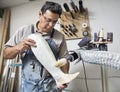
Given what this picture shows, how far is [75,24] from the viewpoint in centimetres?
259

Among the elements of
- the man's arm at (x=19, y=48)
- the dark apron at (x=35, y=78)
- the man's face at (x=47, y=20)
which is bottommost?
the dark apron at (x=35, y=78)

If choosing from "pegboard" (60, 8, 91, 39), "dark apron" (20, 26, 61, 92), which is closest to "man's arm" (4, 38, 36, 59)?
"dark apron" (20, 26, 61, 92)

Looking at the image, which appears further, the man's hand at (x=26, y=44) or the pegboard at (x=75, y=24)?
the pegboard at (x=75, y=24)

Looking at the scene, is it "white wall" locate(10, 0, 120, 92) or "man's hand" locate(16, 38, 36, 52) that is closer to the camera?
"man's hand" locate(16, 38, 36, 52)

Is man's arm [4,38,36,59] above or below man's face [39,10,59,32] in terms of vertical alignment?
below

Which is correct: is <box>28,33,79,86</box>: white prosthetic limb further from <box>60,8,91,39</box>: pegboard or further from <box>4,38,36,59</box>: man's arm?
<box>60,8,91,39</box>: pegboard

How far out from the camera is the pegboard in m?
2.53

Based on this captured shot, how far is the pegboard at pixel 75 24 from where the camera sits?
2529 mm

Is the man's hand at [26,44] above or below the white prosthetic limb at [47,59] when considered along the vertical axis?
above

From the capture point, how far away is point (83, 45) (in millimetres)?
2066

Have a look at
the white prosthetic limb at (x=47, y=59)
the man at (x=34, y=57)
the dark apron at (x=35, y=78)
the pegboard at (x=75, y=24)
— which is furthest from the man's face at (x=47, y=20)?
the pegboard at (x=75, y=24)

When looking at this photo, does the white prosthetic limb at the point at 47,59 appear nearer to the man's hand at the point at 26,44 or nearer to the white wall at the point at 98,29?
the man's hand at the point at 26,44

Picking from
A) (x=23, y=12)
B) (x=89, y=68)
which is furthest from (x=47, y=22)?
(x=23, y=12)

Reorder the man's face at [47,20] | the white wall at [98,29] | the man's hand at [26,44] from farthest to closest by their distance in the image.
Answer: the white wall at [98,29] → the man's face at [47,20] → the man's hand at [26,44]
